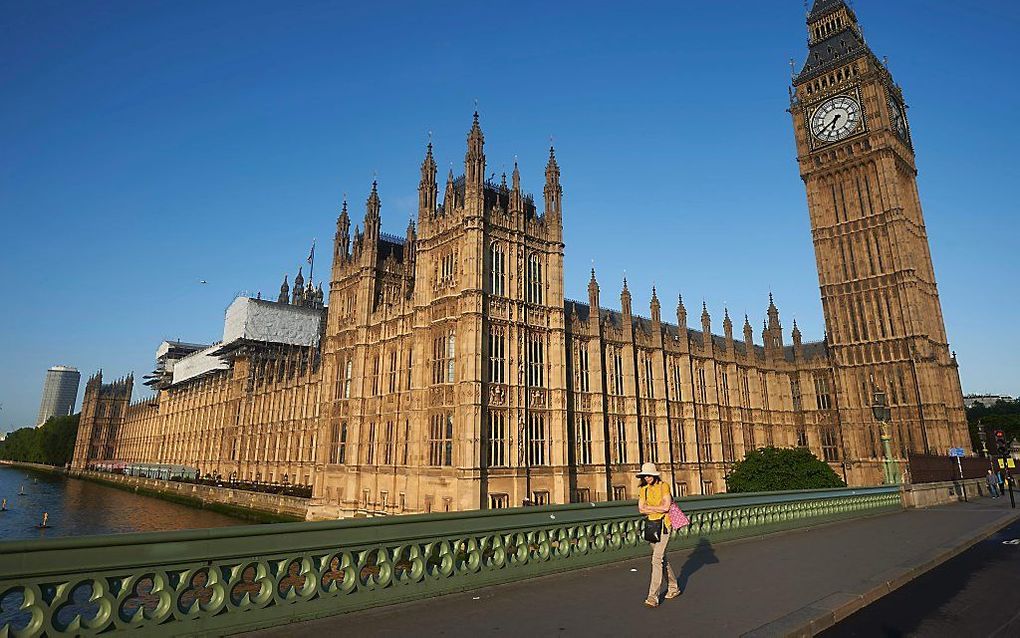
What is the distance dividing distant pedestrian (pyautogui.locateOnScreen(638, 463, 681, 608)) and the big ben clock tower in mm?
57572

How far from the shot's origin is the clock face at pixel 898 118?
6317 centimetres

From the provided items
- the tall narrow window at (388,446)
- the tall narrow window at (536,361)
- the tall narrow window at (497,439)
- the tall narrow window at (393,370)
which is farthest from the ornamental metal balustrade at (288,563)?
the tall narrow window at (393,370)

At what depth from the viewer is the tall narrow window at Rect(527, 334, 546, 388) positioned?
3588 cm

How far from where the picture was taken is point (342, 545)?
795cm

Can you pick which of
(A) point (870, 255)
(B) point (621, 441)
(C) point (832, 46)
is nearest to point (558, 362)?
(B) point (621, 441)

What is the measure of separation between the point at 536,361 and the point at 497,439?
19.6 ft

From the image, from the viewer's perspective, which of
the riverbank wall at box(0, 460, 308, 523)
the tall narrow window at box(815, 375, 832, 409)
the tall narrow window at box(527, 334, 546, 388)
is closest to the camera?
the tall narrow window at box(527, 334, 546, 388)

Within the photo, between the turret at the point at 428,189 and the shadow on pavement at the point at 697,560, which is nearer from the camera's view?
the shadow on pavement at the point at 697,560

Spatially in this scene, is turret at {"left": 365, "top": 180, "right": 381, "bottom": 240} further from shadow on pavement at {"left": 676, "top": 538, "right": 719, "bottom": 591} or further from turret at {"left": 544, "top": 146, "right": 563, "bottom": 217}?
shadow on pavement at {"left": 676, "top": 538, "right": 719, "bottom": 591}

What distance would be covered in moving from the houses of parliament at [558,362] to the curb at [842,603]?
72.8 feet

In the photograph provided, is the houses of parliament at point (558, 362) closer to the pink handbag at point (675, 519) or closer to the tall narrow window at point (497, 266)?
the tall narrow window at point (497, 266)

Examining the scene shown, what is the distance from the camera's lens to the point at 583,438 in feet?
129

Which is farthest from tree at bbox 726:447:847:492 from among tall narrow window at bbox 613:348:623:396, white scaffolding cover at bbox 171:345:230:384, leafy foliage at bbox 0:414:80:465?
leafy foliage at bbox 0:414:80:465

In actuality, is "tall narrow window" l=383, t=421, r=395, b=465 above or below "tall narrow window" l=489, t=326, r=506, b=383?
below
